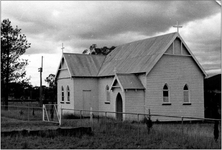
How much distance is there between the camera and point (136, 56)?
97.8 ft

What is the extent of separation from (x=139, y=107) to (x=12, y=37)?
15305mm

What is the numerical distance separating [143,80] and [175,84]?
268cm

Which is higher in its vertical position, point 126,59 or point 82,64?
point 126,59

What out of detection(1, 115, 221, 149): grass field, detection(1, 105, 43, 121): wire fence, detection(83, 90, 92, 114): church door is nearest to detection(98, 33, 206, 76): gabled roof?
detection(83, 90, 92, 114): church door

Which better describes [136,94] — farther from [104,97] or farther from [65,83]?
[65,83]

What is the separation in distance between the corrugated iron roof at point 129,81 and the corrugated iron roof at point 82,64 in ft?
19.4

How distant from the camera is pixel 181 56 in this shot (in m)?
28.5

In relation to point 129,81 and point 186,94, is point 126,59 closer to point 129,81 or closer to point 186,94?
point 129,81

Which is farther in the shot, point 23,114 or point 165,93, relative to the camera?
point 23,114

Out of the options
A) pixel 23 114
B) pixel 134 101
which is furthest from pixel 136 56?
pixel 23 114

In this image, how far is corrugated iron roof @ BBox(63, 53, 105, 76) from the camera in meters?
32.5

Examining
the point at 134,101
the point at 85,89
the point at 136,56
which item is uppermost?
the point at 136,56

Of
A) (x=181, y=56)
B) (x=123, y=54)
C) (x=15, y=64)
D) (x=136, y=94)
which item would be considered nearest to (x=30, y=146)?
(x=136, y=94)

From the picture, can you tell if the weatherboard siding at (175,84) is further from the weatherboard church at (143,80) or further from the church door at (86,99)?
the church door at (86,99)
